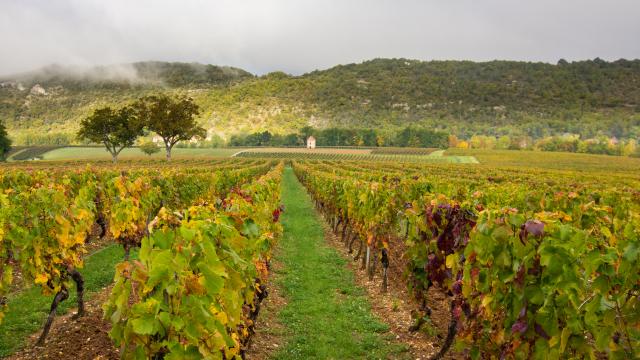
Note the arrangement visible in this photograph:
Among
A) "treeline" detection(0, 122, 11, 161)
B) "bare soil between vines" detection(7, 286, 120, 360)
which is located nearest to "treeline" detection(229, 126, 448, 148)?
"treeline" detection(0, 122, 11, 161)

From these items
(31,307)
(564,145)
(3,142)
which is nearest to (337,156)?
(3,142)

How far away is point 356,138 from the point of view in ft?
457

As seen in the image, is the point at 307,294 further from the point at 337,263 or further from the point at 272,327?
the point at 337,263

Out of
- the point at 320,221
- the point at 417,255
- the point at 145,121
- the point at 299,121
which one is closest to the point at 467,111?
the point at 299,121

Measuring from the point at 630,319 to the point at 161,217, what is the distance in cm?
399

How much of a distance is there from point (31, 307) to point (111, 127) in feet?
198

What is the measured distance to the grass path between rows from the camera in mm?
6625

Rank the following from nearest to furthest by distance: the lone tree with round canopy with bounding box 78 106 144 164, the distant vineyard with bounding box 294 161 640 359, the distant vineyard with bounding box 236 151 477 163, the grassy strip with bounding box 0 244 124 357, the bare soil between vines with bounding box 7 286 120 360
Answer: the distant vineyard with bounding box 294 161 640 359
the bare soil between vines with bounding box 7 286 120 360
the grassy strip with bounding box 0 244 124 357
the lone tree with round canopy with bounding box 78 106 144 164
the distant vineyard with bounding box 236 151 477 163

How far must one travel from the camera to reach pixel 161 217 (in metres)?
3.70

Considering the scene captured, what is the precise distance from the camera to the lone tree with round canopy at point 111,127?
59500 mm

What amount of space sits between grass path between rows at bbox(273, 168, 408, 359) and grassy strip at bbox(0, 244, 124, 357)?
13.3 ft

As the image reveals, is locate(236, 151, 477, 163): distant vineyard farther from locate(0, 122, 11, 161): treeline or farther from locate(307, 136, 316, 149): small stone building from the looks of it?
locate(0, 122, 11, 161): treeline

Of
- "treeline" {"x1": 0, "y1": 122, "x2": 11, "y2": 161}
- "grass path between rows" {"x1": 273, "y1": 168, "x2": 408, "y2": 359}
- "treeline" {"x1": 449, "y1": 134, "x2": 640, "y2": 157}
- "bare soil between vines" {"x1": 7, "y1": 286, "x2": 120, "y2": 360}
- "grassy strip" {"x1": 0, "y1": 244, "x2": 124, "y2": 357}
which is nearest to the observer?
"bare soil between vines" {"x1": 7, "y1": 286, "x2": 120, "y2": 360}

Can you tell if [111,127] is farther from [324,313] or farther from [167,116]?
[324,313]
